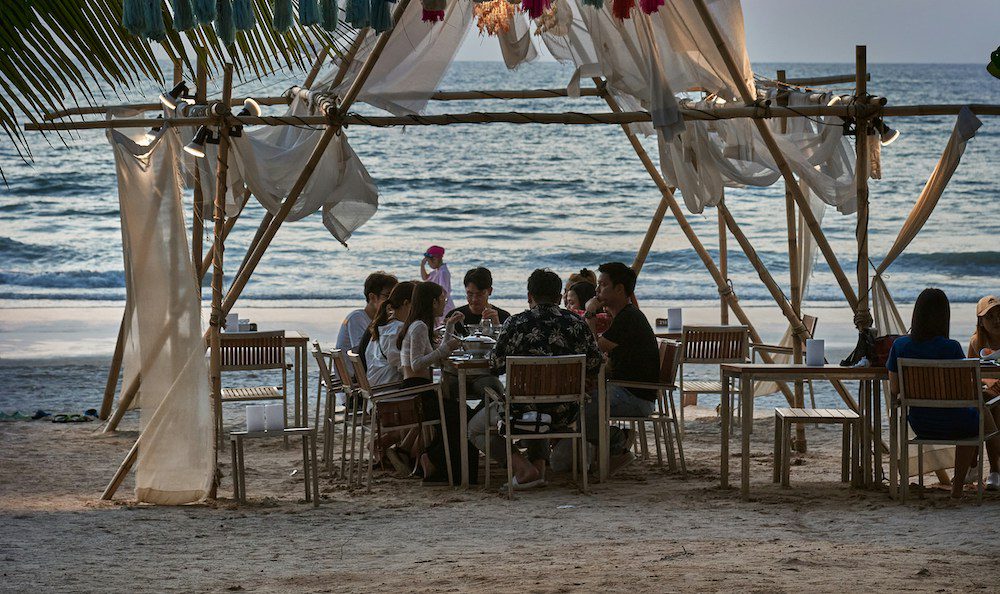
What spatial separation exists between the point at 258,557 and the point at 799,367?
3134 millimetres

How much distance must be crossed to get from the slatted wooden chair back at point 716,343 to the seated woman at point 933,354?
2.55m

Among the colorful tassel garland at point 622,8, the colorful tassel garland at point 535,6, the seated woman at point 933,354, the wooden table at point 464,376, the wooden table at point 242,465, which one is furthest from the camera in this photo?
the colorful tassel garland at point 622,8

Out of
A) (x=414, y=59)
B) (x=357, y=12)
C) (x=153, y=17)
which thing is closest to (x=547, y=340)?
(x=414, y=59)

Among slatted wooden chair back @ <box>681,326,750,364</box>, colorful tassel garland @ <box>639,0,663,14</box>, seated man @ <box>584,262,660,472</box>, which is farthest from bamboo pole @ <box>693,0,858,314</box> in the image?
slatted wooden chair back @ <box>681,326,750,364</box>

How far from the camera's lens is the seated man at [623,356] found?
7617 mm

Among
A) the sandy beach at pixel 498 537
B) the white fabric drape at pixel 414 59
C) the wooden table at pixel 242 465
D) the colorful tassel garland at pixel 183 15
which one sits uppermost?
the white fabric drape at pixel 414 59

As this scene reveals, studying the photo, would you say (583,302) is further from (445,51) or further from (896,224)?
(896,224)

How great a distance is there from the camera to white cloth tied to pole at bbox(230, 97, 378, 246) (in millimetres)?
7934

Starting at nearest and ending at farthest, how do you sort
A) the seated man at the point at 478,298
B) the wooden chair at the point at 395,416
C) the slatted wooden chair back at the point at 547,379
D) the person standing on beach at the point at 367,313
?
the slatted wooden chair back at the point at 547,379 < the wooden chair at the point at 395,416 < the person standing on beach at the point at 367,313 < the seated man at the point at 478,298

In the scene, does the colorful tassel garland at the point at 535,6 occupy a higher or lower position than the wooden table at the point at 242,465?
higher

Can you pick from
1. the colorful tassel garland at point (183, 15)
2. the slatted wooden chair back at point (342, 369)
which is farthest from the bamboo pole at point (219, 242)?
the colorful tassel garland at point (183, 15)

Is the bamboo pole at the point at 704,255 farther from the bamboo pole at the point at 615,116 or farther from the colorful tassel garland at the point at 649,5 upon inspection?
the bamboo pole at the point at 615,116

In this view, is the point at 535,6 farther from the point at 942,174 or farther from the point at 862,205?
the point at 942,174

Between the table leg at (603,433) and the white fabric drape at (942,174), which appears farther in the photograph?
the table leg at (603,433)
